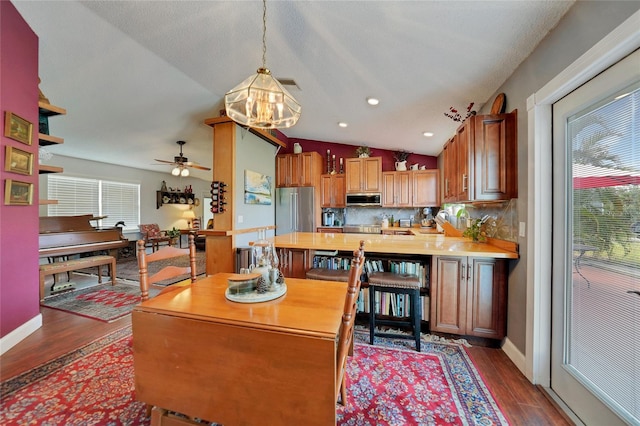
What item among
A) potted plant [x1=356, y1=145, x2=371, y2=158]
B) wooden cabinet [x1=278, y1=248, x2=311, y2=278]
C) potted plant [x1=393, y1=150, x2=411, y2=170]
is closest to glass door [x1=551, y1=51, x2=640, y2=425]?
wooden cabinet [x1=278, y1=248, x2=311, y2=278]

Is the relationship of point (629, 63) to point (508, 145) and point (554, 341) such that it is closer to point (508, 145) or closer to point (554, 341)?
point (508, 145)

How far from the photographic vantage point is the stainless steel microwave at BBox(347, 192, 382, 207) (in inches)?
200

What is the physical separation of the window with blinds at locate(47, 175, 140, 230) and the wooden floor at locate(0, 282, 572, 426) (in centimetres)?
435

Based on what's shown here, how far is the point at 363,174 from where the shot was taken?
5059 mm

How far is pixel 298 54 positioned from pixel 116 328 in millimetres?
3373

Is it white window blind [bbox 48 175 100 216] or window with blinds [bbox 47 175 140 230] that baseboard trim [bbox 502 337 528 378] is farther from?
white window blind [bbox 48 175 100 216]

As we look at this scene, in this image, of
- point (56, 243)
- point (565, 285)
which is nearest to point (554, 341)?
point (565, 285)

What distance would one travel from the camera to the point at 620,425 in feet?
3.78

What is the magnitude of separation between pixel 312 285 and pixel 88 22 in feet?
10.2

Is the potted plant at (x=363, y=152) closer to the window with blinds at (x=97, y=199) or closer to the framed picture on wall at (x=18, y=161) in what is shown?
the framed picture on wall at (x=18, y=161)

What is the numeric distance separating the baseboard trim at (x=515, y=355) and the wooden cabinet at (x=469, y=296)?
8cm

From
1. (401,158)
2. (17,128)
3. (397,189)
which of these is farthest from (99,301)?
(401,158)

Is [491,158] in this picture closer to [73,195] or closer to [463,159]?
[463,159]

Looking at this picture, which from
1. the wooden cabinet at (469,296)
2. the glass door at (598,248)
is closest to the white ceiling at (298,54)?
the glass door at (598,248)
